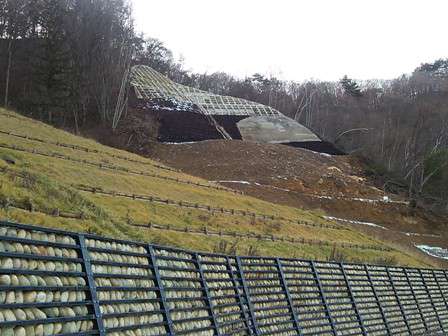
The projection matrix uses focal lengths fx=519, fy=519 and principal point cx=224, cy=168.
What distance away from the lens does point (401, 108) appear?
328 ft

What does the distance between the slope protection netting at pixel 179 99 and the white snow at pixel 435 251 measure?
36770 mm

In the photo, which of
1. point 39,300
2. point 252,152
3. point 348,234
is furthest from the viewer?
point 252,152

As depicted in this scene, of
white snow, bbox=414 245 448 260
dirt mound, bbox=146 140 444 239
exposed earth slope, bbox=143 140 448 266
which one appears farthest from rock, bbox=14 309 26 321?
white snow, bbox=414 245 448 260

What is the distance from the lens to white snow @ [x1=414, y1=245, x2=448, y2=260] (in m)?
40.3

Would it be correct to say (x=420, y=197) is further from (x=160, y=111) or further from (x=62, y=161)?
(x=62, y=161)

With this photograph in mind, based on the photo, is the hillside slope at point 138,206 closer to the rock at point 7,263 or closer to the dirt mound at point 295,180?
the rock at point 7,263

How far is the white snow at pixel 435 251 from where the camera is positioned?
132 ft

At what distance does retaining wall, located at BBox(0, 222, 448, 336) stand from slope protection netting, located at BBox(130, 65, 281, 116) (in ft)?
183

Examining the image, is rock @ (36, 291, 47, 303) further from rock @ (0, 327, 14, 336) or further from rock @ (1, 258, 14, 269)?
rock @ (0, 327, 14, 336)

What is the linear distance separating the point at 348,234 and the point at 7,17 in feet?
126

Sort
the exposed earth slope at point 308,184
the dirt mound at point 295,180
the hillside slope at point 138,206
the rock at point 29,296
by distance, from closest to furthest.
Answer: the rock at point 29,296, the hillside slope at point 138,206, the exposed earth slope at point 308,184, the dirt mound at point 295,180

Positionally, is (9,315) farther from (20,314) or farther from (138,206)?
(138,206)

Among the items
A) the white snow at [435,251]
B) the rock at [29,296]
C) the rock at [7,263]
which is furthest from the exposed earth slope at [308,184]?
the rock at [7,263]

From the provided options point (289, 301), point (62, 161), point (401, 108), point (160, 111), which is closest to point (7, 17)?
point (160, 111)
